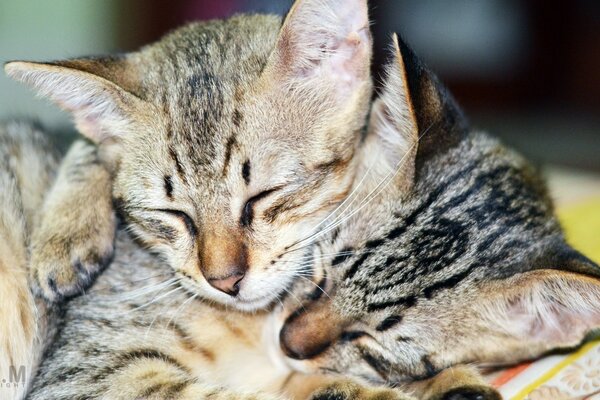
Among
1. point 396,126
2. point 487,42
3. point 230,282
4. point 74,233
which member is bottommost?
point 74,233

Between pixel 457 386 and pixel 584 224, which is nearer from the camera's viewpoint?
pixel 457 386

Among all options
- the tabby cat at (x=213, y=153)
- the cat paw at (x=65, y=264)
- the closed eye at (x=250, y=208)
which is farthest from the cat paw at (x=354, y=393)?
the cat paw at (x=65, y=264)

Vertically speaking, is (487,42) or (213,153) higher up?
(487,42)

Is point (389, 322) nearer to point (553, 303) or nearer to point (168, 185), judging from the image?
point (553, 303)

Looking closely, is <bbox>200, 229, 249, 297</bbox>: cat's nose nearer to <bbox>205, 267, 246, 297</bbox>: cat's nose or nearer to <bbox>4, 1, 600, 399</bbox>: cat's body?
<bbox>205, 267, 246, 297</bbox>: cat's nose

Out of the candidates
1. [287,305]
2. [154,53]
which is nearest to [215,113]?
[154,53]

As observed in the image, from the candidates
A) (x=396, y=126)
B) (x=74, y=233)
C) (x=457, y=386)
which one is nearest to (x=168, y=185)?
(x=74, y=233)

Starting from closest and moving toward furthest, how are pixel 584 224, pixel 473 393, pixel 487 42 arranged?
pixel 473 393
pixel 584 224
pixel 487 42

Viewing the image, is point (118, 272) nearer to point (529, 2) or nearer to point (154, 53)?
point (154, 53)
